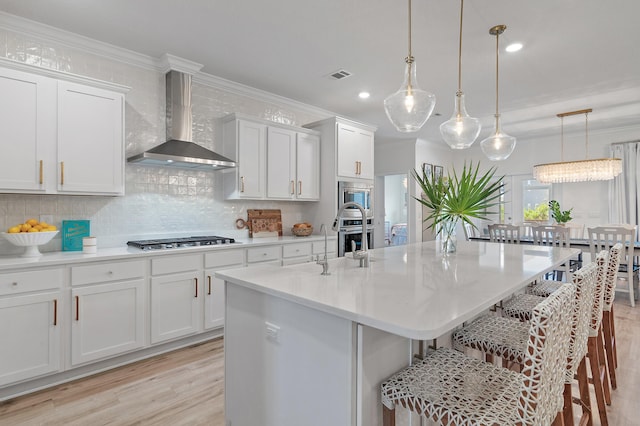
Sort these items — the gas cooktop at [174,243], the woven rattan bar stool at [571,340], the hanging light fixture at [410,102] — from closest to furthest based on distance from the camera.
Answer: the woven rattan bar stool at [571,340]
the hanging light fixture at [410,102]
the gas cooktop at [174,243]

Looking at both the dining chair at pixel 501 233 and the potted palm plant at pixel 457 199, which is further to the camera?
the dining chair at pixel 501 233

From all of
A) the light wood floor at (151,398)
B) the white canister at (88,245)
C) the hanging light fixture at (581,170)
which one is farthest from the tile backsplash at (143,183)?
the hanging light fixture at (581,170)

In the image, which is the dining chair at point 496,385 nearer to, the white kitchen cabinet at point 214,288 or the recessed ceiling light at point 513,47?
the white kitchen cabinet at point 214,288

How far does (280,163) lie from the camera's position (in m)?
4.19

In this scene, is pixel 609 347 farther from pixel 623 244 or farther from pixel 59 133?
pixel 59 133

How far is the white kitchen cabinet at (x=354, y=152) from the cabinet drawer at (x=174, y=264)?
2.21 metres

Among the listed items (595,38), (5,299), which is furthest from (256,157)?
(595,38)

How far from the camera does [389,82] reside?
3.97 meters

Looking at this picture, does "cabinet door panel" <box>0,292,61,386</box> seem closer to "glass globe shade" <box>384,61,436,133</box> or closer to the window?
"glass globe shade" <box>384,61,436,133</box>

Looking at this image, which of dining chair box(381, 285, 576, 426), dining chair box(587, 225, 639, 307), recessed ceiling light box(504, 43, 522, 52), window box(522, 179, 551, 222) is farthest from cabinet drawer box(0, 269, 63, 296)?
window box(522, 179, 551, 222)

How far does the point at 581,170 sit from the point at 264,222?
481 cm

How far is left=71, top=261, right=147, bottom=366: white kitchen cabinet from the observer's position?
2.46m

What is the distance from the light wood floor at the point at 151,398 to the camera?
6.60 ft

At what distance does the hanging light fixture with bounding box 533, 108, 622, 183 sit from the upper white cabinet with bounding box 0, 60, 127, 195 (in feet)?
19.6
